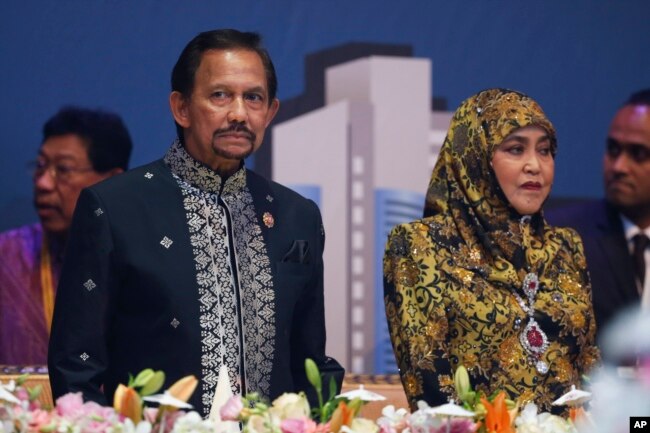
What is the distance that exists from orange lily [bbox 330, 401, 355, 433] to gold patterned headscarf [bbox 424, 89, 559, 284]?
41.5 inches

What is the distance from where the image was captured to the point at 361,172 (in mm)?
3947

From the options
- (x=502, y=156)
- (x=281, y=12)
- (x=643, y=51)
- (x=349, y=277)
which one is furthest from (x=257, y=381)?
(x=643, y=51)

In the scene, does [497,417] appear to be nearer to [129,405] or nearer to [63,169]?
[129,405]

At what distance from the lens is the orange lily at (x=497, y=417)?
1.92m

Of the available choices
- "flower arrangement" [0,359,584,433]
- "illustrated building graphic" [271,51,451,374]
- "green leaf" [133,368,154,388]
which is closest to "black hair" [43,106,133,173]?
"illustrated building graphic" [271,51,451,374]

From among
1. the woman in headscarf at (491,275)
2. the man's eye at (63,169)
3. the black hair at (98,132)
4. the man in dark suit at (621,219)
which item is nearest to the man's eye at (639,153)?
the man in dark suit at (621,219)

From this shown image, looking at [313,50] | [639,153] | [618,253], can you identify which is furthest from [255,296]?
[639,153]

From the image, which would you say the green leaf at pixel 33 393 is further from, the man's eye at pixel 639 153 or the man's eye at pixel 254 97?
the man's eye at pixel 639 153

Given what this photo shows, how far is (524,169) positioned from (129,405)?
1.39 metres

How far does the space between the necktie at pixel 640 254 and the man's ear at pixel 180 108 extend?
189cm

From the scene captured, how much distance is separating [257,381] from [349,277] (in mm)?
1444

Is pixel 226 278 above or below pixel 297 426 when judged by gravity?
above

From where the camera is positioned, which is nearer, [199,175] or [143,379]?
[143,379]

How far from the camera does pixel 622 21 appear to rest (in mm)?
4328
